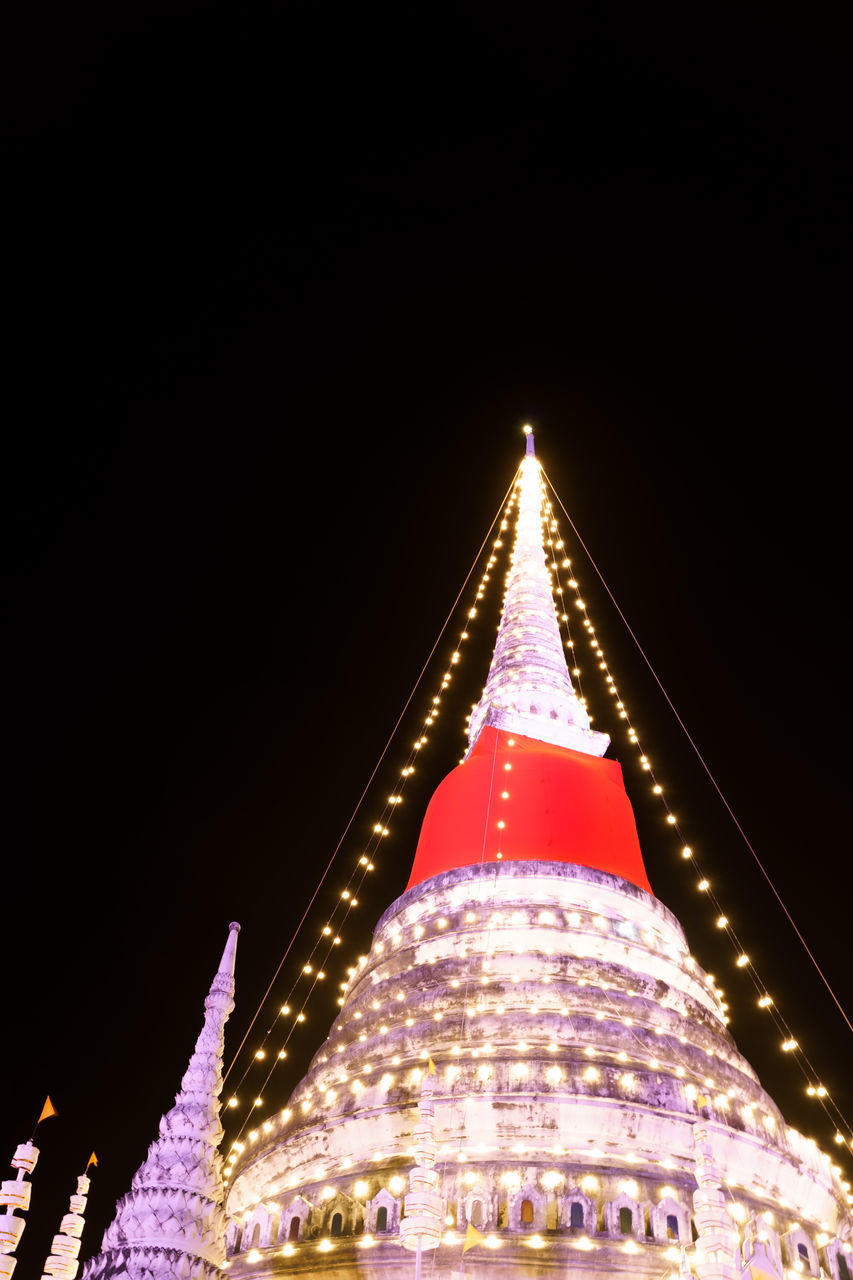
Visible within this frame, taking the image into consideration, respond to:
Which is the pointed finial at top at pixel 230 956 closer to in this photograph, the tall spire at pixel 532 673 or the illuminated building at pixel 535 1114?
the illuminated building at pixel 535 1114

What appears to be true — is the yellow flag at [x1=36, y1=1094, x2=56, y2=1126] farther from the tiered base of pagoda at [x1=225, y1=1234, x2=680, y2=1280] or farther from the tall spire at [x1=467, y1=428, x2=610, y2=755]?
the tall spire at [x1=467, y1=428, x2=610, y2=755]

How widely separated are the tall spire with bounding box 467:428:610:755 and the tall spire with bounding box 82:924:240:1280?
12041 mm

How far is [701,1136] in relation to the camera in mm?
7074

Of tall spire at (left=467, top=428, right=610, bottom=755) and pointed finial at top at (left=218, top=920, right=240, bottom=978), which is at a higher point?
tall spire at (left=467, top=428, right=610, bottom=755)

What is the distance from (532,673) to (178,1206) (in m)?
15.1

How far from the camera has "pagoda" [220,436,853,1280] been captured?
880cm

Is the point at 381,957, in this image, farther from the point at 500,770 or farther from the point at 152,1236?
the point at 152,1236

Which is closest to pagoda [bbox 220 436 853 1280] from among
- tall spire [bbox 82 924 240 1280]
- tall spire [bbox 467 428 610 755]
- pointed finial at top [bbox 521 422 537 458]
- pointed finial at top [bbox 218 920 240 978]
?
tall spire [bbox 82 924 240 1280]

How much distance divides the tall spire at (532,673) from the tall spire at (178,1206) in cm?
1204

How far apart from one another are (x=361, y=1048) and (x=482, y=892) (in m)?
3.64

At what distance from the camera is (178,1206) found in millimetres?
8398

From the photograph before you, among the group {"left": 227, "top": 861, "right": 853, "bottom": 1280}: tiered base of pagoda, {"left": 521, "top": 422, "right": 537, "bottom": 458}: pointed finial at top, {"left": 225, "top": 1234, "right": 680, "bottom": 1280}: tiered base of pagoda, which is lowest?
{"left": 225, "top": 1234, "right": 680, "bottom": 1280}: tiered base of pagoda

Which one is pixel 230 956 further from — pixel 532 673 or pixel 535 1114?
pixel 532 673

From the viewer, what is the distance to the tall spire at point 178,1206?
8086 mm
